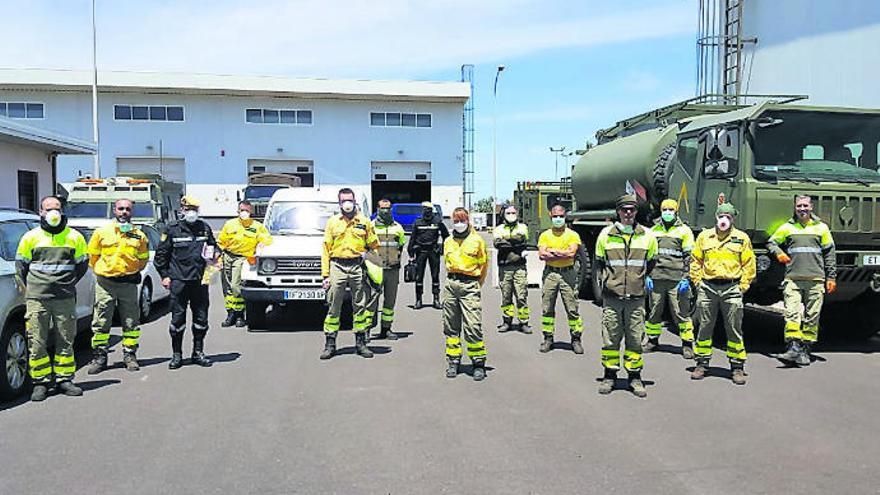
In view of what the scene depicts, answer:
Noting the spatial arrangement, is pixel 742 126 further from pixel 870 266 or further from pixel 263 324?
pixel 263 324

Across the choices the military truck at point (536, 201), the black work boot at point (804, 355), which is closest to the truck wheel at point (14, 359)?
the black work boot at point (804, 355)

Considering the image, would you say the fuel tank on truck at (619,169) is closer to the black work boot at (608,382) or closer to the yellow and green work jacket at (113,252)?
the black work boot at (608,382)

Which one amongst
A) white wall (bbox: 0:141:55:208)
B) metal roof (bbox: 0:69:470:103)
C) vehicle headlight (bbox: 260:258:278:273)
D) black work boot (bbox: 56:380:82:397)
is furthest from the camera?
metal roof (bbox: 0:69:470:103)

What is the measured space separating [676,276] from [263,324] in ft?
19.0

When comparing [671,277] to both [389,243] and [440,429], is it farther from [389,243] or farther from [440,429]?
[440,429]

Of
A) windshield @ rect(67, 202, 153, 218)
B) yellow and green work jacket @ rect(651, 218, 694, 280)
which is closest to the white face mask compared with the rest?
yellow and green work jacket @ rect(651, 218, 694, 280)

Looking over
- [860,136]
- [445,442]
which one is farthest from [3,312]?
[860,136]

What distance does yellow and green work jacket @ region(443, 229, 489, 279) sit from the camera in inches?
306

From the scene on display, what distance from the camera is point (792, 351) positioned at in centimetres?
833

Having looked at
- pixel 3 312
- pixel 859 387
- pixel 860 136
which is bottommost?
pixel 859 387

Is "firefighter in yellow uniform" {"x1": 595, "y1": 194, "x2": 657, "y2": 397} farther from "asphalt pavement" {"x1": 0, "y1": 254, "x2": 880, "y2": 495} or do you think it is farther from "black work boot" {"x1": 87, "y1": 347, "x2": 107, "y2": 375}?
"black work boot" {"x1": 87, "y1": 347, "x2": 107, "y2": 375}

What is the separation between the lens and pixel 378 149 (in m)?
42.3

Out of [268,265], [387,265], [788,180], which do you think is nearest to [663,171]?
[788,180]

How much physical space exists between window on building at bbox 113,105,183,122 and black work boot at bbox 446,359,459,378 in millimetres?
36494
